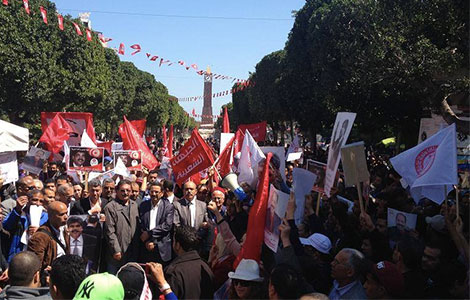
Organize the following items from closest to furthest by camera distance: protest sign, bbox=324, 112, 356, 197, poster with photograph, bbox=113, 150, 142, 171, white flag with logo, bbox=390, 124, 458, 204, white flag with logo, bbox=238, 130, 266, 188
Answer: white flag with logo, bbox=390, 124, 458, 204 < protest sign, bbox=324, 112, 356, 197 < white flag with logo, bbox=238, 130, 266, 188 < poster with photograph, bbox=113, 150, 142, 171

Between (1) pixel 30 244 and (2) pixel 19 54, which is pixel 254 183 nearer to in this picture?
(1) pixel 30 244

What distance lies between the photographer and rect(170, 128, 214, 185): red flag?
8.91 m

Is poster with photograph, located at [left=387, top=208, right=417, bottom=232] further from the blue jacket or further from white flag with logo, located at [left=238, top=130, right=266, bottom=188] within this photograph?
the blue jacket

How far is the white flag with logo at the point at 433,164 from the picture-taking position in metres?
5.45

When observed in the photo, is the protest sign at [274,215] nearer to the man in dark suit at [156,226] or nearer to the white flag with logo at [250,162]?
the man in dark suit at [156,226]

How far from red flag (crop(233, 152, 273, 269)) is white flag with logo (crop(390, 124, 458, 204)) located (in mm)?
1751

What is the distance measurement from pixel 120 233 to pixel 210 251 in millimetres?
1416

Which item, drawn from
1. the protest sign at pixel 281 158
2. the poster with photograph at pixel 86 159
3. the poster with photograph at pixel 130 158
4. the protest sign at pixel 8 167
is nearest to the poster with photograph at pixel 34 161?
the poster with photograph at pixel 86 159

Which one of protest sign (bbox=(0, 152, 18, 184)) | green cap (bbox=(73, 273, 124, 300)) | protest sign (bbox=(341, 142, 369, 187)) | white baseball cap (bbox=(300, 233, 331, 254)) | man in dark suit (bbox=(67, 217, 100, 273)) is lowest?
man in dark suit (bbox=(67, 217, 100, 273))

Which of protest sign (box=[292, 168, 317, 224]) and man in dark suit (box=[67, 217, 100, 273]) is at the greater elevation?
protest sign (box=[292, 168, 317, 224])

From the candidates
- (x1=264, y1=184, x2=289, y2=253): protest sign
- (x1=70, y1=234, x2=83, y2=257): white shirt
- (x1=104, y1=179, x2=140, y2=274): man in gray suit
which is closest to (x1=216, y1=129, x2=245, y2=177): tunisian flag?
(x1=104, y1=179, x2=140, y2=274): man in gray suit

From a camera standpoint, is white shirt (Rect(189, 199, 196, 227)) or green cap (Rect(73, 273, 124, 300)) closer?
green cap (Rect(73, 273, 124, 300))

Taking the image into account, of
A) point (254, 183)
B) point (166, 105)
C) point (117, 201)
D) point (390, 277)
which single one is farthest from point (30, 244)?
point (166, 105)

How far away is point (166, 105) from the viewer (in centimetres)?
7012
